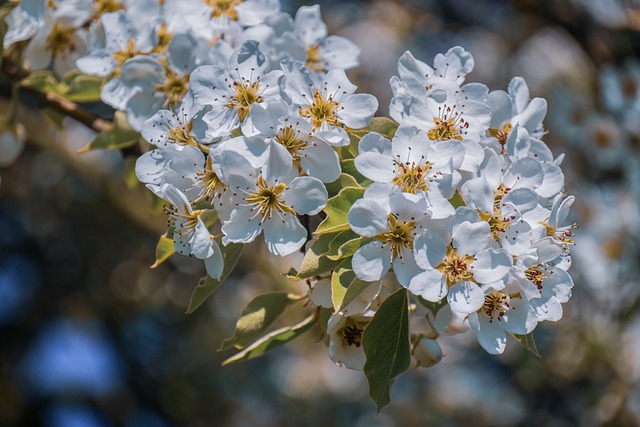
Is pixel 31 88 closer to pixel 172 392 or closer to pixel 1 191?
pixel 1 191

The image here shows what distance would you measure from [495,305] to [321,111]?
14.9 inches

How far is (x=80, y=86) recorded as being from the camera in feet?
4.70

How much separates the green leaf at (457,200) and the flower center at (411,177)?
1.7 inches

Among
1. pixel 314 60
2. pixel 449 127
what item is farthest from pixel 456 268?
pixel 314 60

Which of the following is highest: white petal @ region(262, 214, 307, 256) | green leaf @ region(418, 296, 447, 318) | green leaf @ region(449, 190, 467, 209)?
green leaf @ region(449, 190, 467, 209)

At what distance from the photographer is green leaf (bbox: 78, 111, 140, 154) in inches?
53.2

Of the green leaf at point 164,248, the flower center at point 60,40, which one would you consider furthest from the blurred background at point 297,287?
the green leaf at point 164,248

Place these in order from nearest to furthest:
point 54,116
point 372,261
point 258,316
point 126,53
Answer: point 372,261 → point 258,316 → point 126,53 → point 54,116

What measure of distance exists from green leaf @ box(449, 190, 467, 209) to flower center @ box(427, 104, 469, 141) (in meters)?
0.10

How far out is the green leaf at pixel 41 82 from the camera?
143 cm

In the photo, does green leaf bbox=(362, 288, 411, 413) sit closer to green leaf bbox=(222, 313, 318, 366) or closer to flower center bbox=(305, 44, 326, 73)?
green leaf bbox=(222, 313, 318, 366)

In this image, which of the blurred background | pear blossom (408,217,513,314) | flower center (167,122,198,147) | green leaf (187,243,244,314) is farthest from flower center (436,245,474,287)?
the blurred background

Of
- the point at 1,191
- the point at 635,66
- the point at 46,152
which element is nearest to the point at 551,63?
the point at 635,66

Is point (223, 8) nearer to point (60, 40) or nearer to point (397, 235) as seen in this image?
point (60, 40)
